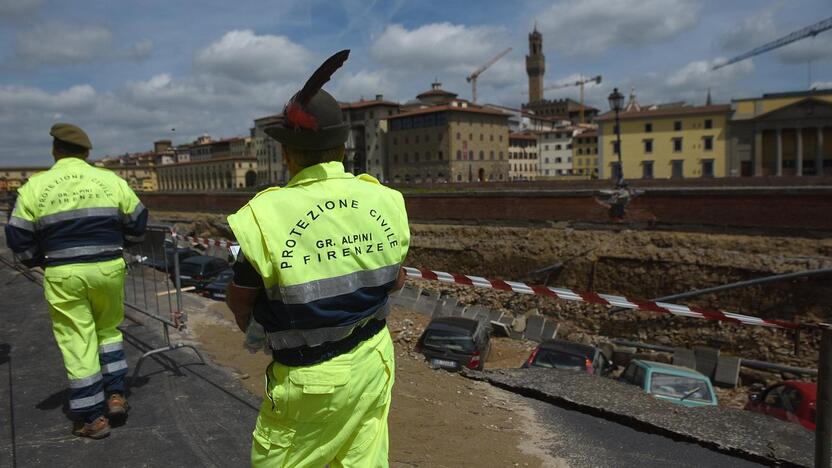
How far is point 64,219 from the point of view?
3.28 m

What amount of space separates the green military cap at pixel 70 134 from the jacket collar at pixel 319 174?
2.49 m

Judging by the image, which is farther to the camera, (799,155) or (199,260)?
(799,155)

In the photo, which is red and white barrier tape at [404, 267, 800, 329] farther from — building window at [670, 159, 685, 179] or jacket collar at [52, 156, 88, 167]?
building window at [670, 159, 685, 179]

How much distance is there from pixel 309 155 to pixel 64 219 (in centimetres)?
231

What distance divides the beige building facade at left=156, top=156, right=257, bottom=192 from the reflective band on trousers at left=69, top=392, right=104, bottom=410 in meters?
86.8

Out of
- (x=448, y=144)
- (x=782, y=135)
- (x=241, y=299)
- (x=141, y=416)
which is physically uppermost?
(x=448, y=144)

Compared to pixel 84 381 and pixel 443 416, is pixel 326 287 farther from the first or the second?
pixel 443 416

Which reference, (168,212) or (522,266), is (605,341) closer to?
(522,266)

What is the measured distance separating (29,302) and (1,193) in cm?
1217

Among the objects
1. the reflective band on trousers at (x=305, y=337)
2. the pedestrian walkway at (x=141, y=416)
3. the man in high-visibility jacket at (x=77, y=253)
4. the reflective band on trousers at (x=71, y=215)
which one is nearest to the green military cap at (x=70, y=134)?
→ the man in high-visibility jacket at (x=77, y=253)

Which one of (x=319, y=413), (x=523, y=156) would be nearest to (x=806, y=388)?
(x=319, y=413)

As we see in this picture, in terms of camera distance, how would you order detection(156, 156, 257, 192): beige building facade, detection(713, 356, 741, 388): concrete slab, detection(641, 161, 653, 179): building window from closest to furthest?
detection(713, 356, 741, 388): concrete slab
detection(641, 161, 653, 179): building window
detection(156, 156, 257, 192): beige building facade

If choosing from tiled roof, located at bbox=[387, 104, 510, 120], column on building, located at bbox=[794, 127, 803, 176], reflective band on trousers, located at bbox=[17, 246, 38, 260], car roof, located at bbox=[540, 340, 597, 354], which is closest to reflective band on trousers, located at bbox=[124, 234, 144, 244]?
reflective band on trousers, located at bbox=[17, 246, 38, 260]

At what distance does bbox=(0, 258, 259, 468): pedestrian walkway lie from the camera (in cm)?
319
